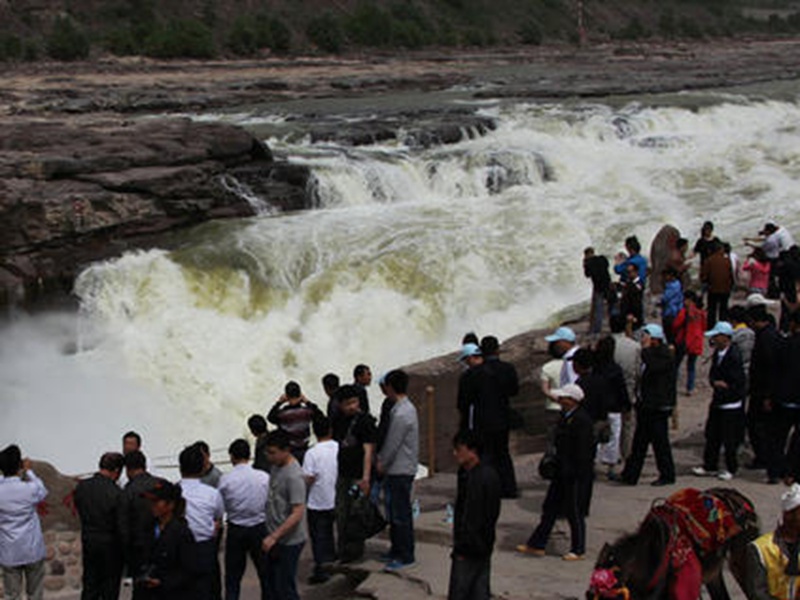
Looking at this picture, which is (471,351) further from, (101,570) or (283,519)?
(101,570)

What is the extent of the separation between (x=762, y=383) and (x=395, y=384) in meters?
3.31

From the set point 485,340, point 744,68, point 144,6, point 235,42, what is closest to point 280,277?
point 485,340

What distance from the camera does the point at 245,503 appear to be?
8.02 m

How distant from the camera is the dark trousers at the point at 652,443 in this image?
32.4ft

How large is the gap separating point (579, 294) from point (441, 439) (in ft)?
26.6

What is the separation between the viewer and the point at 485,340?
9.68 meters

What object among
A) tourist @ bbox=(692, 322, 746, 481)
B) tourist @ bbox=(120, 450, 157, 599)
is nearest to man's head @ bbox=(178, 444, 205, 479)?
Answer: tourist @ bbox=(120, 450, 157, 599)

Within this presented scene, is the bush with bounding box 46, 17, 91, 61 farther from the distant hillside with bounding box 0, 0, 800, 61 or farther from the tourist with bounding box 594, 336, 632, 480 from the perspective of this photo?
the tourist with bounding box 594, 336, 632, 480

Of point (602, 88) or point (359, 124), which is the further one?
point (602, 88)

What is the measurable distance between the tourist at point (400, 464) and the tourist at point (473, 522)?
51.4 inches

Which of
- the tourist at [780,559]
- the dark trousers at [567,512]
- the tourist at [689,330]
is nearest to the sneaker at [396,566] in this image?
the dark trousers at [567,512]

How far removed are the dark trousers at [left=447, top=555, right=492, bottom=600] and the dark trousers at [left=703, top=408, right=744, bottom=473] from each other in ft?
11.8

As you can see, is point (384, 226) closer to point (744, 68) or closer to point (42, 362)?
point (42, 362)

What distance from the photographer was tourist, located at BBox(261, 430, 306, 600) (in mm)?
7867
